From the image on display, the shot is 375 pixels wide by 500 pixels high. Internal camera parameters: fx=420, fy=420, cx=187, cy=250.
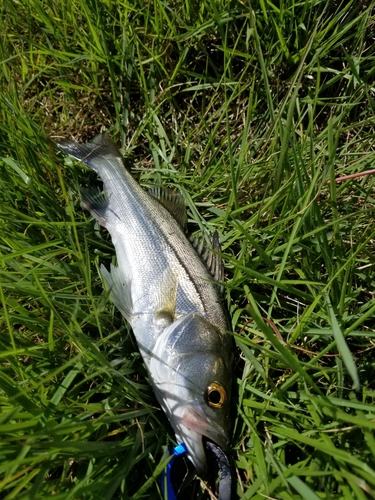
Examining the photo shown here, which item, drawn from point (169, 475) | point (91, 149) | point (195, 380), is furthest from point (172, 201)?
point (169, 475)

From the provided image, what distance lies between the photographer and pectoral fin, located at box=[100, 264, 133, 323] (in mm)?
2307

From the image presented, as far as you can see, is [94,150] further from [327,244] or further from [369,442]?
[369,442]

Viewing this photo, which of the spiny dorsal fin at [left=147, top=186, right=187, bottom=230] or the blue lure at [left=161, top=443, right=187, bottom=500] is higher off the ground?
the spiny dorsal fin at [left=147, top=186, right=187, bottom=230]

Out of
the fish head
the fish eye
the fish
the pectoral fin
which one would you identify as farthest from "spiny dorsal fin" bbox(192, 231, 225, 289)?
the fish eye

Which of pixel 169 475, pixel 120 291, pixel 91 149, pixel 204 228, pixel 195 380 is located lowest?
pixel 169 475

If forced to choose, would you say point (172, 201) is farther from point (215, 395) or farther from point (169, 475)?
point (169, 475)

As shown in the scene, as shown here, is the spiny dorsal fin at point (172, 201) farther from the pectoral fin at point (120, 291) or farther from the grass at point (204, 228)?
the pectoral fin at point (120, 291)

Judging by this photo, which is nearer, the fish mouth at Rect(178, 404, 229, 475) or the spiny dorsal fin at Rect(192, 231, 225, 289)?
the fish mouth at Rect(178, 404, 229, 475)

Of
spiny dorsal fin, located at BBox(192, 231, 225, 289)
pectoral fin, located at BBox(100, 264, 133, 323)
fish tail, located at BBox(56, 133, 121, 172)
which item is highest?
fish tail, located at BBox(56, 133, 121, 172)

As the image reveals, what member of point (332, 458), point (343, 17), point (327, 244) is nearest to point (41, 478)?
point (332, 458)

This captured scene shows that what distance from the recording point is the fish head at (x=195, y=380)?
196 cm

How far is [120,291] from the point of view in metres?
2.35

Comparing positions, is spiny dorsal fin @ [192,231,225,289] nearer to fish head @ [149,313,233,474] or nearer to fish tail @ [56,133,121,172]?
fish head @ [149,313,233,474]

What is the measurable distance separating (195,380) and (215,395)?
4.9 inches
